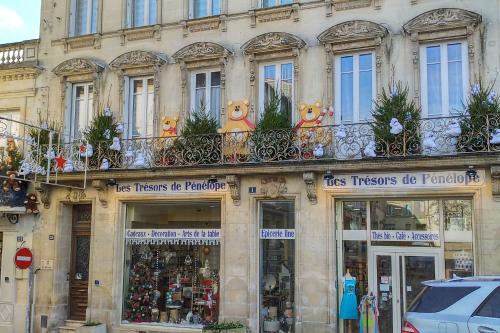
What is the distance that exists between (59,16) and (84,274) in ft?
24.4

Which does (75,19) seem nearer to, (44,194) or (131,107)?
(131,107)

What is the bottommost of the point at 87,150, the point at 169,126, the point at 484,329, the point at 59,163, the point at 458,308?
the point at 484,329

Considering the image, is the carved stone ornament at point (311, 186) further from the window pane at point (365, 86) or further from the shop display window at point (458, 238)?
the shop display window at point (458, 238)

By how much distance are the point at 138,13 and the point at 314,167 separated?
280 inches

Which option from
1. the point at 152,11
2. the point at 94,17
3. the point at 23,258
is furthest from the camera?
the point at 94,17

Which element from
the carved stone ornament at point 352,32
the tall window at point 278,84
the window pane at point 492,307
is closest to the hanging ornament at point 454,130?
the carved stone ornament at point 352,32

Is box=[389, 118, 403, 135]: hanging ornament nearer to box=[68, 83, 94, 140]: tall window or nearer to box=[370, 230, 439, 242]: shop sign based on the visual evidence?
box=[370, 230, 439, 242]: shop sign

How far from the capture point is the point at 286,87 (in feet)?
→ 46.9

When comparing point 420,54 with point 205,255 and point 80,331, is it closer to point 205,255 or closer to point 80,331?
point 205,255

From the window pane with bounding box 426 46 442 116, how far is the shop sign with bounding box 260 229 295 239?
13.5ft

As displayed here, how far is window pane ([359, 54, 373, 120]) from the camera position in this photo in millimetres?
13487

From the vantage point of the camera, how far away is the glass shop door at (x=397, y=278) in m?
12.5

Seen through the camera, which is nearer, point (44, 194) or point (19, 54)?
point (44, 194)

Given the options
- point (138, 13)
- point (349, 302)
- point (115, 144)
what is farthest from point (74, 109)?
point (349, 302)
